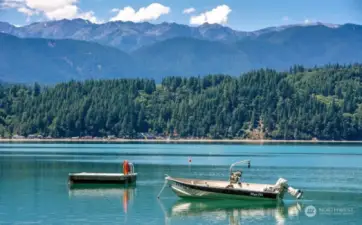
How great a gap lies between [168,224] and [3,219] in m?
14.4

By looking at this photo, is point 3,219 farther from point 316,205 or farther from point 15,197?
point 316,205

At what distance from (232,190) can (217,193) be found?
5.66ft

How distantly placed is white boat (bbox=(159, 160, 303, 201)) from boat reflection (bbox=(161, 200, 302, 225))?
2.47ft

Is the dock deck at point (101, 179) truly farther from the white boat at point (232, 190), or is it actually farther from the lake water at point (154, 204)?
the white boat at point (232, 190)

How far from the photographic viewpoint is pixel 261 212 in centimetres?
7069

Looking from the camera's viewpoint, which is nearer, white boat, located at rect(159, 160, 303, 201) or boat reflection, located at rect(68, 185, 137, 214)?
Result: white boat, located at rect(159, 160, 303, 201)

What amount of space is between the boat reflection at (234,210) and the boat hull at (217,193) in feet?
1.97

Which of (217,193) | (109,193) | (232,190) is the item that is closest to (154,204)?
(217,193)

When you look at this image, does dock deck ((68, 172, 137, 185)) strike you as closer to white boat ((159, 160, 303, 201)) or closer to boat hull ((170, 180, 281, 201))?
white boat ((159, 160, 303, 201))

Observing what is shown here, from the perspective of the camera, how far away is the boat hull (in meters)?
75.4

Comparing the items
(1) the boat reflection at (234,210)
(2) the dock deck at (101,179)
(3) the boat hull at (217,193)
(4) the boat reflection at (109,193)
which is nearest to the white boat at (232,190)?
(3) the boat hull at (217,193)

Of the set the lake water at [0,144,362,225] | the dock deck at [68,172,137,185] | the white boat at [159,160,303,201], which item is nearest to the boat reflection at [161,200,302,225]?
the lake water at [0,144,362,225]

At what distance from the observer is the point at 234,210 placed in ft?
234

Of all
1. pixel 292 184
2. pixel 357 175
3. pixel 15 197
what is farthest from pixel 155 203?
pixel 357 175
